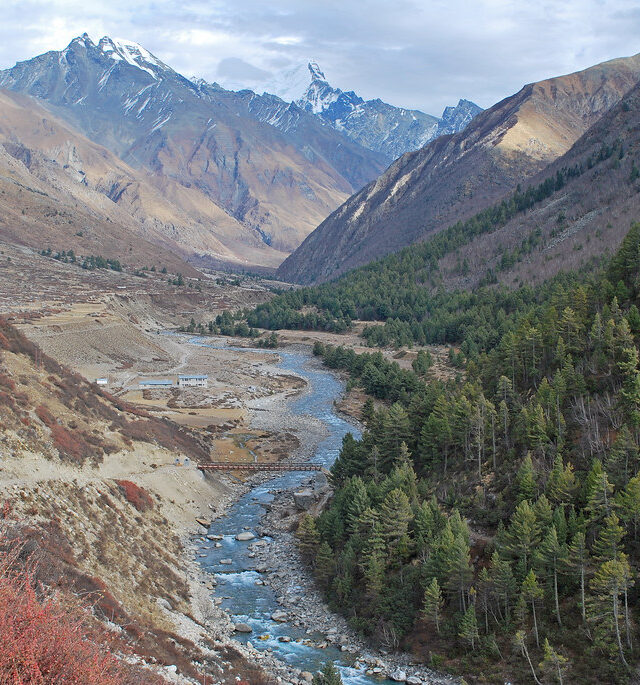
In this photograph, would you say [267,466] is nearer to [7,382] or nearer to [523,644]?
[7,382]

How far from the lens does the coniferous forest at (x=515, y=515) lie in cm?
3628

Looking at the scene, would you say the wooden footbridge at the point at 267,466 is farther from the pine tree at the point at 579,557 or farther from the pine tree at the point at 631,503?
the pine tree at the point at 631,503

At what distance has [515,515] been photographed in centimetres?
Answer: 4172

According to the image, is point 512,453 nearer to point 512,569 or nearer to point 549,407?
point 549,407

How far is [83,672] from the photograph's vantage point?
16.5m

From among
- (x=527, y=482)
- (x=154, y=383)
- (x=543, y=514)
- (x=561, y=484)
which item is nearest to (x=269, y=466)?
(x=527, y=482)

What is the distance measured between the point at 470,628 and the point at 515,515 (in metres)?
7.36

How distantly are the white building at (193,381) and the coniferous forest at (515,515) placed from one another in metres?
59.9

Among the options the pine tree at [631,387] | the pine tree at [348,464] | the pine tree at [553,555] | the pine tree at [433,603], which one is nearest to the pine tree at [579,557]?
the pine tree at [553,555]

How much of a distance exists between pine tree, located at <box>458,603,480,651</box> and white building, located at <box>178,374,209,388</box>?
288ft

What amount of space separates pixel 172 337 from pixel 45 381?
121 metres

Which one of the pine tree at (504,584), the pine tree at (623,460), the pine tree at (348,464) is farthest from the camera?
the pine tree at (348,464)

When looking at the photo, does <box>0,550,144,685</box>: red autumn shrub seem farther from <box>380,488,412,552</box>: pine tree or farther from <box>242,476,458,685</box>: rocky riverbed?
<box>380,488,412,552</box>: pine tree

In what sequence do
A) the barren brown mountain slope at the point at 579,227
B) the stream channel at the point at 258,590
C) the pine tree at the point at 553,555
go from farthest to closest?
the barren brown mountain slope at the point at 579,227
the stream channel at the point at 258,590
the pine tree at the point at 553,555
